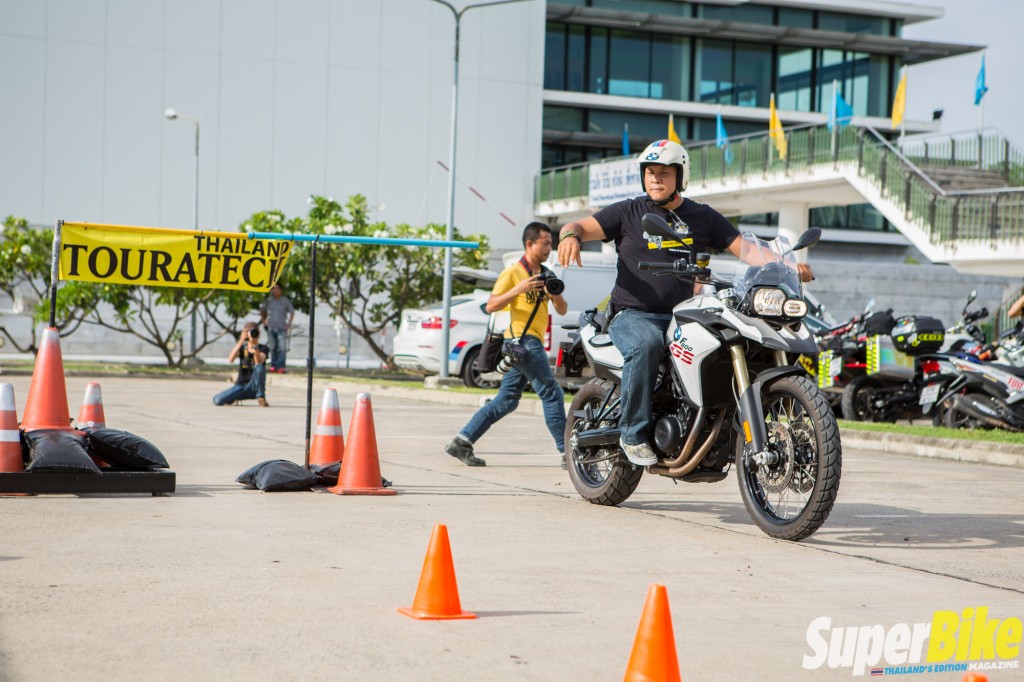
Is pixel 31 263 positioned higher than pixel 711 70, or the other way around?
pixel 711 70

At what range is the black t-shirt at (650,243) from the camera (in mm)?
7273

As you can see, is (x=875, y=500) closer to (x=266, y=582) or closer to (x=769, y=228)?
(x=266, y=582)

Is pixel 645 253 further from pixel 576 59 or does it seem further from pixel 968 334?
pixel 576 59

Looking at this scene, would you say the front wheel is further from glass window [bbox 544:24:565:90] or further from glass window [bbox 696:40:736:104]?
glass window [bbox 696:40:736:104]

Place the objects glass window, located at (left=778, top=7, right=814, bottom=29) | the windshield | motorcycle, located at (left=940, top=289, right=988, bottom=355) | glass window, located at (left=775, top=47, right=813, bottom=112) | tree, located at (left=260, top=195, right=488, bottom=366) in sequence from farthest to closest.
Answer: glass window, located at (left=778, top=7, right=814, bottom=29) < glass window, located at (left=775, top=47, right=813, bottom=112) < tree, located at (left=260, top=195, right=488, bottom=366) < motorcycle, located at (left=940, top=289, right=988, bottom=355) < the windshield

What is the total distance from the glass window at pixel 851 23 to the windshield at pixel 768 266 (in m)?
53.4

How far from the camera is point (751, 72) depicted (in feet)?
183

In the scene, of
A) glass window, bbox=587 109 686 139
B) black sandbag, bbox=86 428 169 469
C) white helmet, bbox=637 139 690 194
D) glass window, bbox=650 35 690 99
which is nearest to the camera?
white helmet, bbox=637 139 690 194

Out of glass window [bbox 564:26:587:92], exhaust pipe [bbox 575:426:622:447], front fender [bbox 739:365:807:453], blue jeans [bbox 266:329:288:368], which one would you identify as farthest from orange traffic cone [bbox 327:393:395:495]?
glass window [bbox 564:26:587:92]

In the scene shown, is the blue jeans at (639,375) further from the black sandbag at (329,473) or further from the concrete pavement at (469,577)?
the black sandbag at (329,473)

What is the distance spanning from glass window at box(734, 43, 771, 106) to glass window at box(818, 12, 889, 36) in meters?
3.56

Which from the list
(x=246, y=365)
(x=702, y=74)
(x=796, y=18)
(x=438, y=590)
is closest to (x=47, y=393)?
(x=438, y=590)

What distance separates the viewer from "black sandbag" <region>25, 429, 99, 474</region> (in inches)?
293

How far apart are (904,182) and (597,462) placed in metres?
21.0
